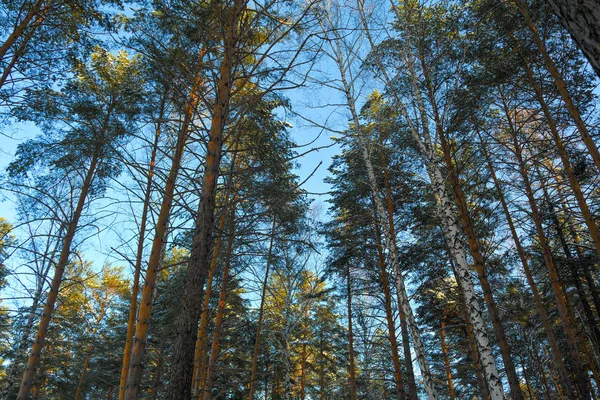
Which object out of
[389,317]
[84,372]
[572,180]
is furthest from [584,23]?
[84,372]

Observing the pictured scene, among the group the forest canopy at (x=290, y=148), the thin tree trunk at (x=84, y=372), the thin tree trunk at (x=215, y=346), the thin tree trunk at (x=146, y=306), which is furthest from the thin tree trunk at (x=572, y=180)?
the thin tree trunk at (x=84, y=372)

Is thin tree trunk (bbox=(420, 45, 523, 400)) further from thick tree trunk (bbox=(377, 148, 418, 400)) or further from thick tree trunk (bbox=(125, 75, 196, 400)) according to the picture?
thick tree trunk (bbox=(125, 75, 196, 400))

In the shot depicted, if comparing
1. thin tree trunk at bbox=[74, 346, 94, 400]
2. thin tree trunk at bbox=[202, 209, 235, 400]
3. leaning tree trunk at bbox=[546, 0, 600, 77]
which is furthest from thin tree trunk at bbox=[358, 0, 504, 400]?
thin tree trunk at bbox=[74, 346, 94, 400]

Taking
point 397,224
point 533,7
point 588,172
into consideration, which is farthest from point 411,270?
point 533,7

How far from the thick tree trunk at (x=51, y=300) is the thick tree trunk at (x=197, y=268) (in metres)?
4.43

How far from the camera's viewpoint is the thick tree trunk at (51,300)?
6.53 metres

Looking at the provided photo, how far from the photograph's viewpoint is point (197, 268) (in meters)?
2.52

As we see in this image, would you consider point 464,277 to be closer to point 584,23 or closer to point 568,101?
point 568,101

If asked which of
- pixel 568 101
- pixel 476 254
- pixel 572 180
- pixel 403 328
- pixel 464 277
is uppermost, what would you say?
pixel 568 101

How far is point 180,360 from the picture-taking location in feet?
7.28

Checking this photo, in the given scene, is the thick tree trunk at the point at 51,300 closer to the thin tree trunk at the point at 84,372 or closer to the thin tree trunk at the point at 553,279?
the thin tree trunk at the point at 553,279

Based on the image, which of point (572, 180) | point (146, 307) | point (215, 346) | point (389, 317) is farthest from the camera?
point (389, 317)

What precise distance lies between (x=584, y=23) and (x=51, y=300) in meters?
9.22

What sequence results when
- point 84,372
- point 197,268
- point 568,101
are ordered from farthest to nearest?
1. point 84,372
2. point 568,101
3. point 197,268
